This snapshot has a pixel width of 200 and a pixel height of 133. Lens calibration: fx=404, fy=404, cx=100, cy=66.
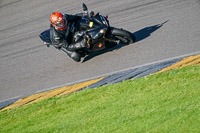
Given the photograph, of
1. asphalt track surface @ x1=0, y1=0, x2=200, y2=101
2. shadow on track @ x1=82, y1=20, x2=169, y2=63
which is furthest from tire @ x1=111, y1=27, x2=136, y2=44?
shadow on track @ x1=82, y1=20, x2=169, y2=63

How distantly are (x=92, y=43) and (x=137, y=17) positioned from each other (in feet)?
7.66

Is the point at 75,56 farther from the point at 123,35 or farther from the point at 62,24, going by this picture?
the point at 123,35

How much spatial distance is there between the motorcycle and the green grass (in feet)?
5.31

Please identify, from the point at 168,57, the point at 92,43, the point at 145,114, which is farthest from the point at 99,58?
the point at 145,114

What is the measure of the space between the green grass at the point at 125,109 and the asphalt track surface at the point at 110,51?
1.25 metres

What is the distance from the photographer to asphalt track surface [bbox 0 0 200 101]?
31.6 feet

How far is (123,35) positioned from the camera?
986 cm

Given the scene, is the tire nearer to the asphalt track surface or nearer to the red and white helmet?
the asphalt track surface

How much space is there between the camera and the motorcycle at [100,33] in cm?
971

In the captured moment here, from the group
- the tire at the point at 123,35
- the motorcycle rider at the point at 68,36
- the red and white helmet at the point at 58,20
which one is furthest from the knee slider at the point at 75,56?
the tire at the point at 123,35

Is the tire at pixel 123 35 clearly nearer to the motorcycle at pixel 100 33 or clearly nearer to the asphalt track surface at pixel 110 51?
the motorcycle at pixel 100 33

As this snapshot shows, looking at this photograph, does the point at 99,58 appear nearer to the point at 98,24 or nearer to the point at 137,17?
the point at 98,24

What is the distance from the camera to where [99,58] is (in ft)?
34.1

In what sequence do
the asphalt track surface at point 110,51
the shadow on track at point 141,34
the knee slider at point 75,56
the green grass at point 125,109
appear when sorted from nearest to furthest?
the green grass at point 125,109 → the asphalt track surface at point 110,51 → the knee slider at point 75,56 → the shadow on track at point 141,34
